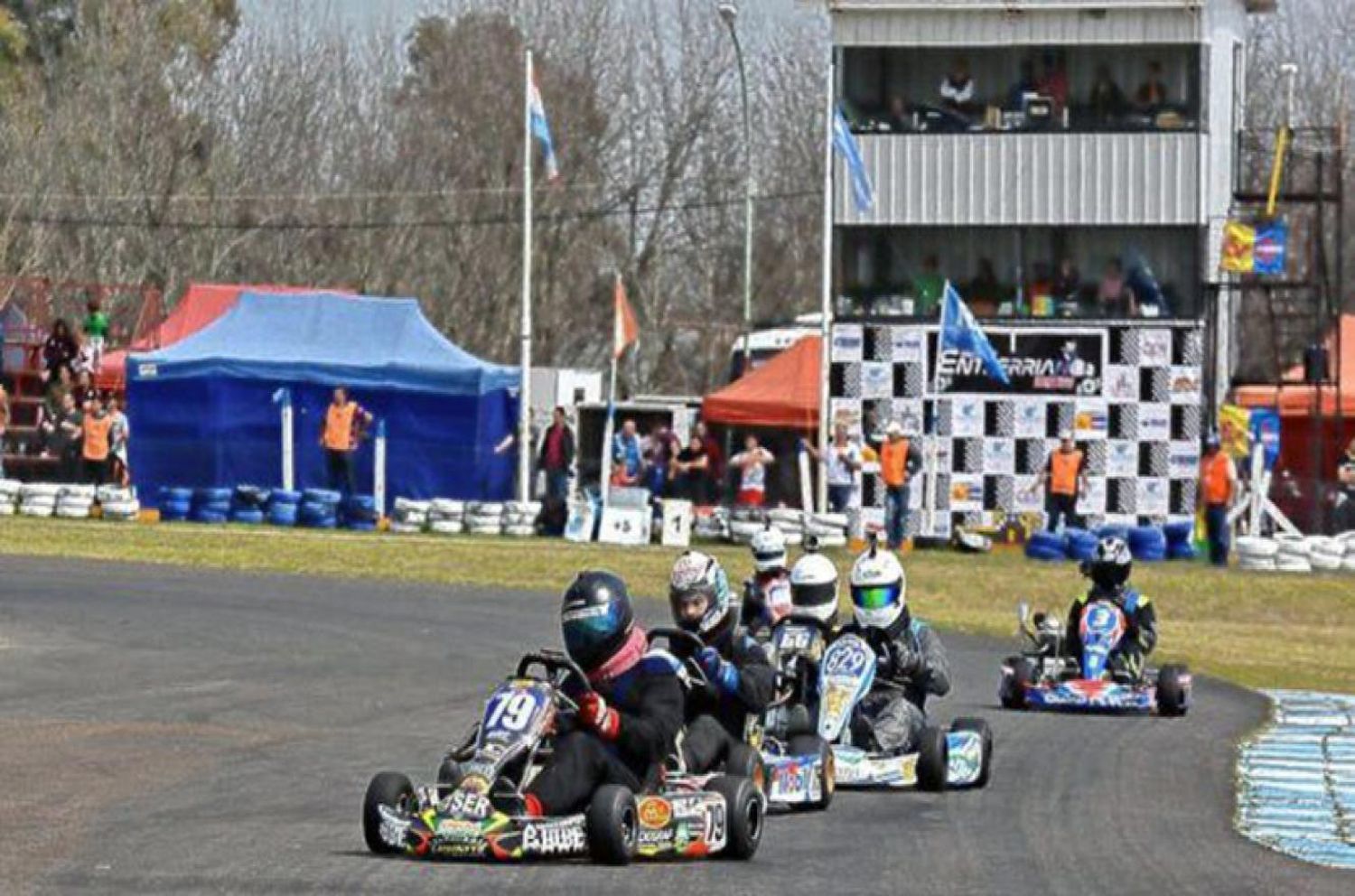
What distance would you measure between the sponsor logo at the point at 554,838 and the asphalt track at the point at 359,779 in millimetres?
91

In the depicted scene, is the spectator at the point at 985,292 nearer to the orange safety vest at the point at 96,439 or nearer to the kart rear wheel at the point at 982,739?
the orange safety vest at the point at 96,439

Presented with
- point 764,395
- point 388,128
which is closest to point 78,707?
point 764,395

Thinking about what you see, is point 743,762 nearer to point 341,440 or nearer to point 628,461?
point 341,440

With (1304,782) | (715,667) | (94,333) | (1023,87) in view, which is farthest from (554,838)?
(94,333)

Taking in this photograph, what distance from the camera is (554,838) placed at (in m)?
10.9

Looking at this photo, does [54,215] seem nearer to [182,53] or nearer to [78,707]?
[182,53]

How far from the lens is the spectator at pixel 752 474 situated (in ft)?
128

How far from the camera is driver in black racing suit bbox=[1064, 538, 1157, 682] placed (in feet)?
65.1

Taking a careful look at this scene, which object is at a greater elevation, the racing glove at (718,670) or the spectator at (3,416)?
the spectator at (3,416)

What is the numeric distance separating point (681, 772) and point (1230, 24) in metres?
32.1

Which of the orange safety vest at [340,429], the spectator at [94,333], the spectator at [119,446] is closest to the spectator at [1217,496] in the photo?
the orange safety vest at [340,429]

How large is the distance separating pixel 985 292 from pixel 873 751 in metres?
27.3

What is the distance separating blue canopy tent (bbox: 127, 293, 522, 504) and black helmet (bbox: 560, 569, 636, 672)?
96.5ft

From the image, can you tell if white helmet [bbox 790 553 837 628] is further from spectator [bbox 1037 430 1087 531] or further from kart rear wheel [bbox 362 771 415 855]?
spectator [bbox 1037 430 1087 531]
